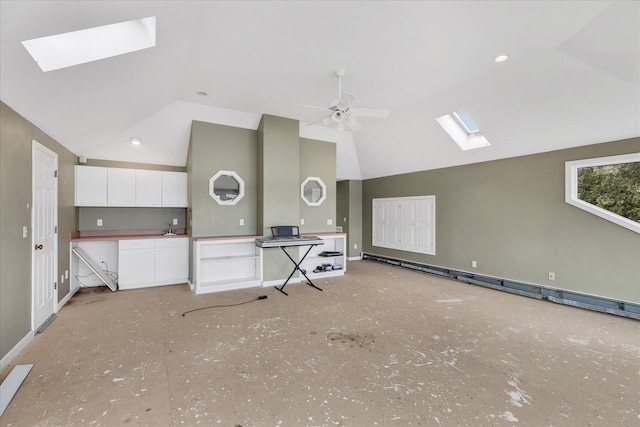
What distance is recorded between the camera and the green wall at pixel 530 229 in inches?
139

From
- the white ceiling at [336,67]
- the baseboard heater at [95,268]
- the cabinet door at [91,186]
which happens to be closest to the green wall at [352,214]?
the white ceiling at [336,67]

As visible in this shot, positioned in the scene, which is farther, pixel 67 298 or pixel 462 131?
pixel 462 131

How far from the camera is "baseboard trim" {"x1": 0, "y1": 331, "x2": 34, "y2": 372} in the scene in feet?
7.31

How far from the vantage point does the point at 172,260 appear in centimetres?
475

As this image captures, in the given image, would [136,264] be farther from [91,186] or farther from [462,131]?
[462,131]

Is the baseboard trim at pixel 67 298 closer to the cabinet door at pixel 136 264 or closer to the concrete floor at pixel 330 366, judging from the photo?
the concrete floor at pixel 330 366

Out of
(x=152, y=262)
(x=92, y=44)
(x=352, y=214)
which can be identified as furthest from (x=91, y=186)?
(x=352, y=214)

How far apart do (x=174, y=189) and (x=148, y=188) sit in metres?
0.41

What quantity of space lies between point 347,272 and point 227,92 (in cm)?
409

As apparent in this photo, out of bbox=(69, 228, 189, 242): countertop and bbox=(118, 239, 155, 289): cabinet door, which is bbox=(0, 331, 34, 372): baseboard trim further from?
bbox=(69, 228, 189, 242): countertop

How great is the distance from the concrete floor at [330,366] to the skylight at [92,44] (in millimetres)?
2468

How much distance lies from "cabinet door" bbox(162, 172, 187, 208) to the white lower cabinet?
2.28ft

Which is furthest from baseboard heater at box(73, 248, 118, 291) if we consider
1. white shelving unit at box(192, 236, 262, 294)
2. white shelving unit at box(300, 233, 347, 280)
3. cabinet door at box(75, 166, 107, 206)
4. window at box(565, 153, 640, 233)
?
window at box(565, 153, 640, 233)

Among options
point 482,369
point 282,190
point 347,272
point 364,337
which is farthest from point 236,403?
point 347,272
